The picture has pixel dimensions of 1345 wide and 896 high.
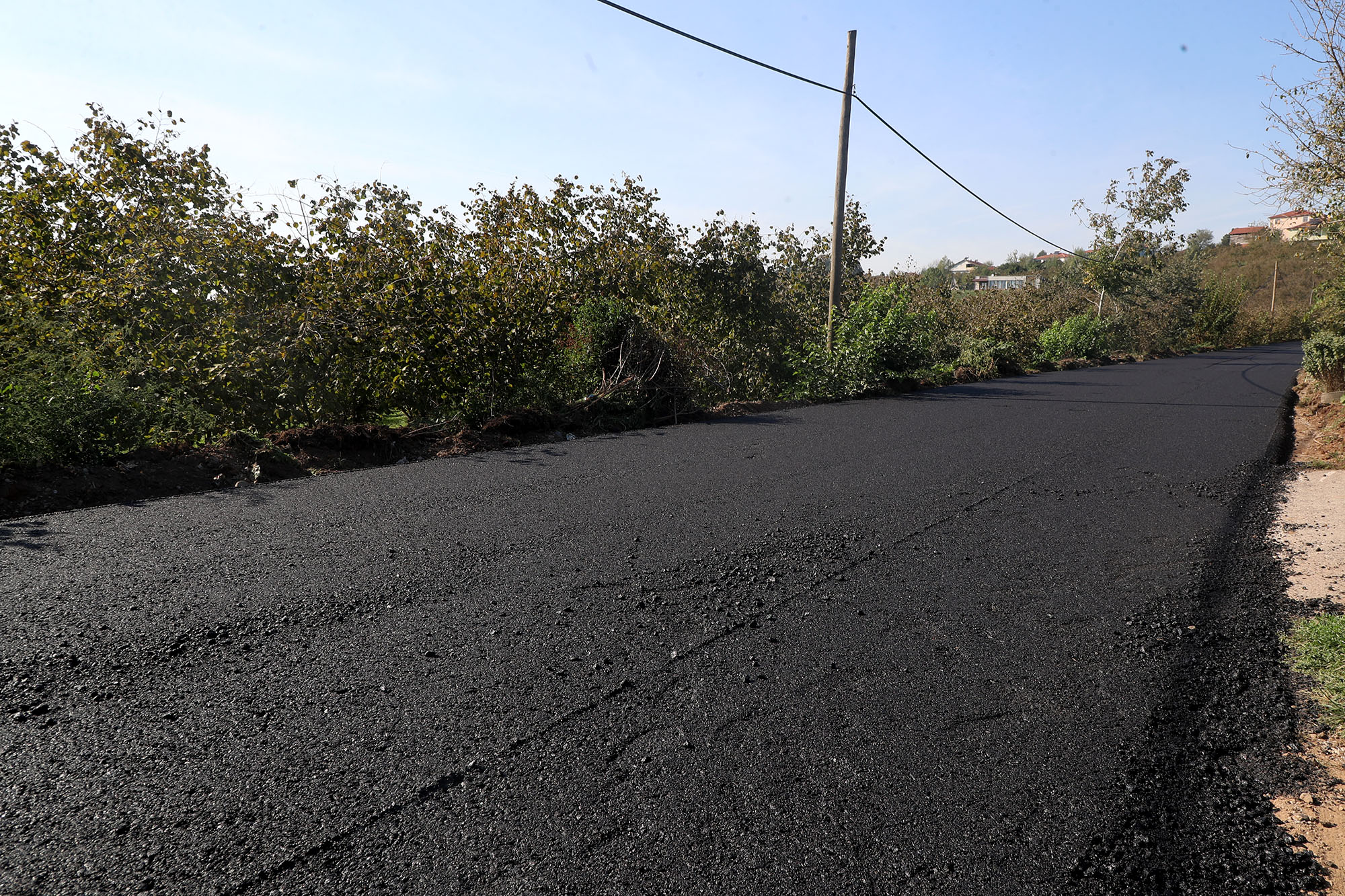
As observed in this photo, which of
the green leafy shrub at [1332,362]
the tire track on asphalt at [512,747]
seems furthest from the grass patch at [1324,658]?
the green leafy shrub at [1332,362]

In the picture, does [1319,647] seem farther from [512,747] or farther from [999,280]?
[999,280]

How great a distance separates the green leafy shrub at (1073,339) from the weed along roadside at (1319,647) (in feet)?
65.9

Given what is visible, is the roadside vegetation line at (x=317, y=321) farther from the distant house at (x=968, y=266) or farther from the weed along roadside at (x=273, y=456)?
the distant house at (x=968, y=266)

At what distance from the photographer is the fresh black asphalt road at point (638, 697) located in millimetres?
1943

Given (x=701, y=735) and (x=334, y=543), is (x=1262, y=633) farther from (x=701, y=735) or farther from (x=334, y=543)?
(x=334, y=543)

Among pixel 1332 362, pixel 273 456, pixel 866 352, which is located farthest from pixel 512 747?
pixel 1332 362

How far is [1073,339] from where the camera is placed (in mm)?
26844

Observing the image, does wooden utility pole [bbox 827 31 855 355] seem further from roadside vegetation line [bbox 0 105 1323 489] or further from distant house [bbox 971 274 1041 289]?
distant house [bbox 971 274 1041 289]

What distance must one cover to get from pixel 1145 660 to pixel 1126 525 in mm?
2411

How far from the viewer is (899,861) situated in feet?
6.32

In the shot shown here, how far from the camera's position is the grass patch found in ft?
8.85

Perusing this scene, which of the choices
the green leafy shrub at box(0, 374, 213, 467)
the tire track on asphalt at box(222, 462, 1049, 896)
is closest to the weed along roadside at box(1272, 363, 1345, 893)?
the tire track on asphalt at box(222, 462, 1049, 896)

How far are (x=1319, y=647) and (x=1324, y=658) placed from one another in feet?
0.25

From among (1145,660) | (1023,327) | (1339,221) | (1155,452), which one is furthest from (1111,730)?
(1023,327)
